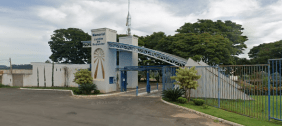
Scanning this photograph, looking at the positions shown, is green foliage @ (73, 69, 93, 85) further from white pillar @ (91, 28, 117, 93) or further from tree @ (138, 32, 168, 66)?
tree @ (138, 32, 168, 66)

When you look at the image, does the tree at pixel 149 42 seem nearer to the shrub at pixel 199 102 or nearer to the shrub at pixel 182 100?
the shrub at pixel 182 100

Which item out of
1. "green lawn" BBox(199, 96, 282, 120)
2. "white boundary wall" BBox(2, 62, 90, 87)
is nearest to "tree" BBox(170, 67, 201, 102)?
"green lawn" BBox(199, 96, 282, 120)

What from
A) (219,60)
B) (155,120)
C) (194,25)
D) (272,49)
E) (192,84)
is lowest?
(155,120)

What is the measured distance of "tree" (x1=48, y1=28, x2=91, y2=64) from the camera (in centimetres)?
4909

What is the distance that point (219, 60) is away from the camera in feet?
107

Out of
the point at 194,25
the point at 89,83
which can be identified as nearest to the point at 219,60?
the point at 194,25

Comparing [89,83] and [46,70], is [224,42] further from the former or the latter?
[46,70]

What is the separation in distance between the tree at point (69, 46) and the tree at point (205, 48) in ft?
83.8

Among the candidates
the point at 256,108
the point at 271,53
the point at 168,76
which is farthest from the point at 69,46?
the point at 271,53

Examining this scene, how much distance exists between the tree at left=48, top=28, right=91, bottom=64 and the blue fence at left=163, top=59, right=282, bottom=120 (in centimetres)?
3595

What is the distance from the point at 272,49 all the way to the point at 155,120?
4718 cm

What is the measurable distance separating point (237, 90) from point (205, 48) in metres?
17.4

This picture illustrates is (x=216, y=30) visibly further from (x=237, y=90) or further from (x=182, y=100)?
(x=182, y=100)

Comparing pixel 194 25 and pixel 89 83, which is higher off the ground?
pixel 194 25
